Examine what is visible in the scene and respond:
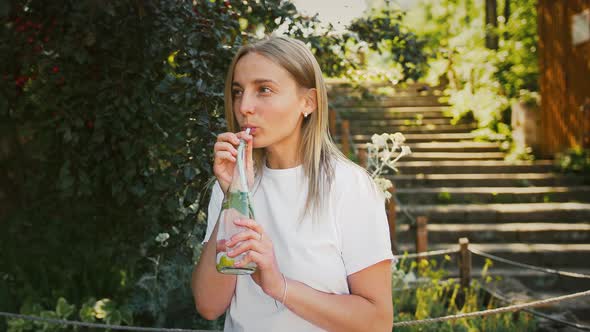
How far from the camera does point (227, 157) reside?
146 cm

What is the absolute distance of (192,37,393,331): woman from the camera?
149 centimetres

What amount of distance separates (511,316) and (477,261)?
291cm

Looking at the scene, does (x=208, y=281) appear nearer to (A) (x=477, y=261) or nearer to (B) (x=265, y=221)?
(B) (x=265, y=221)

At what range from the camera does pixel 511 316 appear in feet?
14.8

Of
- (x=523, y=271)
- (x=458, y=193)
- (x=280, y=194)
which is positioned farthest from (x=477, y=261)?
(x=280, y=194)

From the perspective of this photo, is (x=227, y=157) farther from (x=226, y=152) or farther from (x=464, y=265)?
(x=464, y=265)

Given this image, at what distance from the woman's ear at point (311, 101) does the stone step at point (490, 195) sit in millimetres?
7567

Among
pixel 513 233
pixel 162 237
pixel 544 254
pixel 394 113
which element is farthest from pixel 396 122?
pixel 162 237

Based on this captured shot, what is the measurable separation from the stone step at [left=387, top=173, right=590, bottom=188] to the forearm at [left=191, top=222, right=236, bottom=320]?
809 cm

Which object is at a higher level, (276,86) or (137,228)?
(276,86)

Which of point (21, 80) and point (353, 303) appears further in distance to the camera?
point (21, 80)

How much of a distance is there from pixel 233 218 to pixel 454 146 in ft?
33.1

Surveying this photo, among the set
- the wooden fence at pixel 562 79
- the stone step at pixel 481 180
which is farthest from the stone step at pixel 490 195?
the wooden fence at pixel 562 79

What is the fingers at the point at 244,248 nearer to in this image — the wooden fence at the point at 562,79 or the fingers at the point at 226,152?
the fingers at the point at 226,152
